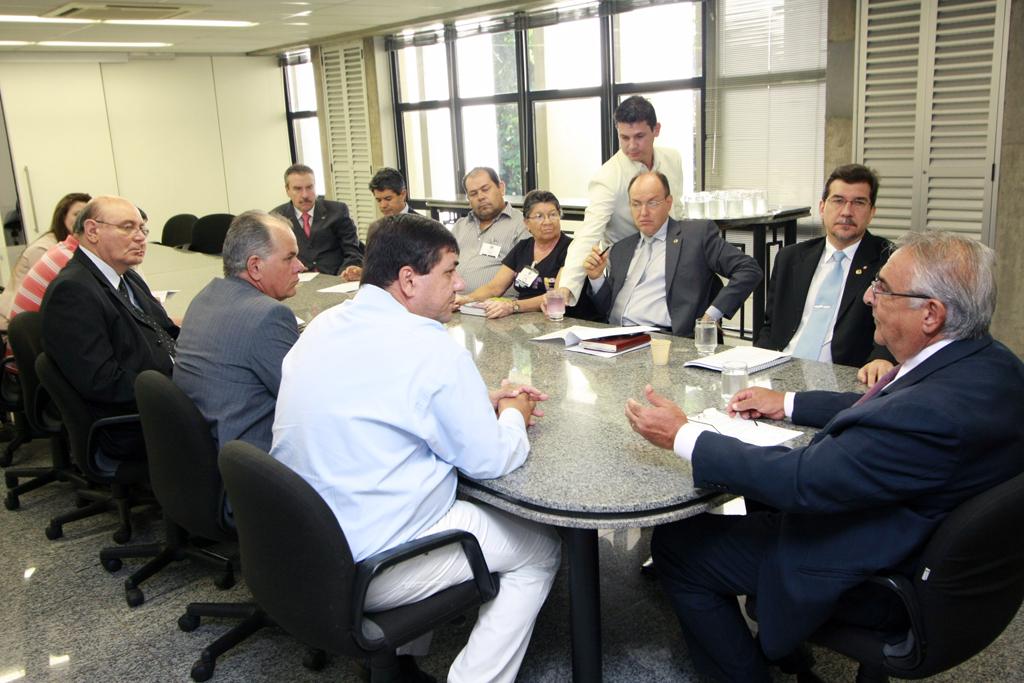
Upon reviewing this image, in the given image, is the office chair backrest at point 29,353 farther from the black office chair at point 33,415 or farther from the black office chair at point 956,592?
the black office chair at point 956,592

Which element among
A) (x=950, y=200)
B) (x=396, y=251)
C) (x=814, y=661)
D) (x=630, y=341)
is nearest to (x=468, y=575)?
(x=396, y=251)

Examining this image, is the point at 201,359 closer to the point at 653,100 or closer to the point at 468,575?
the point at 468,575

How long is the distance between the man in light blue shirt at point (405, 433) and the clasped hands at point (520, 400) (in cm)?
16

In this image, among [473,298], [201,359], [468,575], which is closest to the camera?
[468,575]

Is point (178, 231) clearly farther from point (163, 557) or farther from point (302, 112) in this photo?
point (163, 557)

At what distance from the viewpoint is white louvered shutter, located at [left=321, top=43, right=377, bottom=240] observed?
9.52 m

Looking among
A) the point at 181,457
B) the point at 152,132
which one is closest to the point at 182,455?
the point at 181,457

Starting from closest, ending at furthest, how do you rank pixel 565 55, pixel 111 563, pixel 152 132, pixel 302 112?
1. pixel 111 563
2. pixel 565 55
3. pixel 152 132
4. pixel 302 112

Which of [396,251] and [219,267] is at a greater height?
[396,251]

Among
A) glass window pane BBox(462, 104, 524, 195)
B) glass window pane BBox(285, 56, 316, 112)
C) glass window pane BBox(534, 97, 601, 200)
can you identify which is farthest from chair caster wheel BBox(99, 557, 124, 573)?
glass window pane BBox(285, 56, 316, 112)

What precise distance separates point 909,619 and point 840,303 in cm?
159

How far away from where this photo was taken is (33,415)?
3.56 m

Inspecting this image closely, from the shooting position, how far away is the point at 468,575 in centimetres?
195

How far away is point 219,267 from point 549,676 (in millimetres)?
4602
